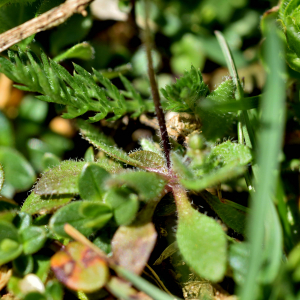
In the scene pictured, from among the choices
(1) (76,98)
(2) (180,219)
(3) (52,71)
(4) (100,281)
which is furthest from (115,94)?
(4) (100,281)

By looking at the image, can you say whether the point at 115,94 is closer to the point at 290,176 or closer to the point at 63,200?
the point at 63,200

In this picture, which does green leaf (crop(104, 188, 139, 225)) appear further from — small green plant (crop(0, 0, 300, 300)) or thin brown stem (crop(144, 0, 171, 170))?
thin brown stem (crop(144, 0, 171, 170))

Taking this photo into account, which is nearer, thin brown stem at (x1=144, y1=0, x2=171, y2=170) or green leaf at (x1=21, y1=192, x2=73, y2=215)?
thin brown stem at (x1=144, y1=0, x2=171, y2=170)

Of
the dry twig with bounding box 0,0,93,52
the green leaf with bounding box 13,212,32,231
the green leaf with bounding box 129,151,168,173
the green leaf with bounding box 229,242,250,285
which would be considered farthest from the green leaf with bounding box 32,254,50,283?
the dry twig with bounding box 0,0,93,52

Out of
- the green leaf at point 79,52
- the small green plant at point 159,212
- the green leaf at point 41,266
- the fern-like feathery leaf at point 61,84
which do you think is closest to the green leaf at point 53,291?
the small green plant at point 159,212

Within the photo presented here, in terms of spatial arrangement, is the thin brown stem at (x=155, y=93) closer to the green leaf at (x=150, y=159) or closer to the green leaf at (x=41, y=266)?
the green leaf at (x=150, y=159)

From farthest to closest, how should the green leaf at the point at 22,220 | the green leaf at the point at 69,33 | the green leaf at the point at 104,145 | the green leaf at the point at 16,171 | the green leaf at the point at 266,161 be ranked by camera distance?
the green leaf at the point at 69,33 → the green leaf at the point at 16,171 → the green leaf at the point at 104,145 → the green leaf at the point at 22,220 → the green leaf at the point at 266,161

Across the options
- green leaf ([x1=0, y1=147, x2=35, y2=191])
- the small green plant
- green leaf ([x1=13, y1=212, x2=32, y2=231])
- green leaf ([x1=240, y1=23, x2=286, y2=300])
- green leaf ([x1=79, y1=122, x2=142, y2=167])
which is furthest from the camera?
green leaf ([x1=0, y1=147, x2=35, y2=191])

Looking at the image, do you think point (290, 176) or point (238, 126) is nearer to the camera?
point (238, 126)
